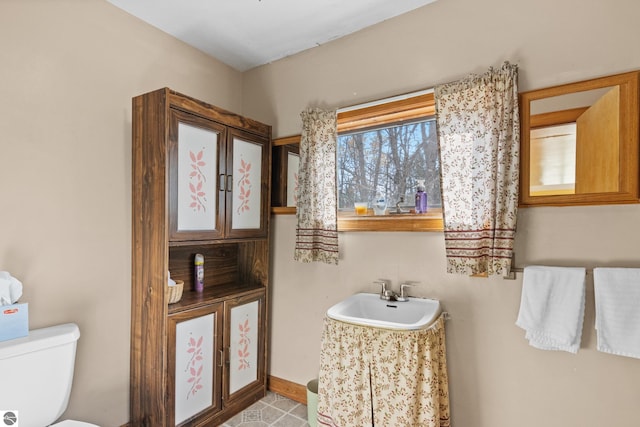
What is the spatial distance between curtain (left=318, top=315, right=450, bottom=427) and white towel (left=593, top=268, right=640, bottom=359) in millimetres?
695

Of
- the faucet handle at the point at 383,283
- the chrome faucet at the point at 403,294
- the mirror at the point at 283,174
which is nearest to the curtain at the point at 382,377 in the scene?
the chrome faucet at the point at 403,294

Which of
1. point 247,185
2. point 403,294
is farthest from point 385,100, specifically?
point 403,294

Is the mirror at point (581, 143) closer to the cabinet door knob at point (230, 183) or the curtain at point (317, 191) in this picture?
the curtain at point (317, 191)

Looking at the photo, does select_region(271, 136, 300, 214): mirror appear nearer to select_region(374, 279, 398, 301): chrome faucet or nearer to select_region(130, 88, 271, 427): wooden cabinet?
select_region(130, 88, 271, 427): wooden cabinet

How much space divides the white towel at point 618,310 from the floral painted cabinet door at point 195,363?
204cm

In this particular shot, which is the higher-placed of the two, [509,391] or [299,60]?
[299,60]

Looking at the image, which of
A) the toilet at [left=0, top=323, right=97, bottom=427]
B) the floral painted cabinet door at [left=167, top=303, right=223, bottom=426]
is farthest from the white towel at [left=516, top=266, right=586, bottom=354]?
the toilet at [left=0, top=323, right=97, bottom=427]

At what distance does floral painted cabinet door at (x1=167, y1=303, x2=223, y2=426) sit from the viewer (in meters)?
1.87

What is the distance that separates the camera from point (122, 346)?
1958 millimetres

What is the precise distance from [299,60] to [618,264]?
2.31 meters

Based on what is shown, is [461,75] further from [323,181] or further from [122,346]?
[122,346]

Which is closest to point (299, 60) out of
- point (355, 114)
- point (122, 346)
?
point (355, 114)

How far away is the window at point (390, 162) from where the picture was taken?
203 centimetres

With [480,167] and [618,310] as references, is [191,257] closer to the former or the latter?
[480,167]
